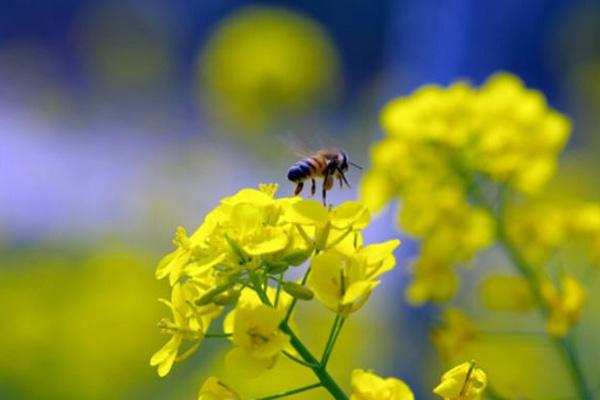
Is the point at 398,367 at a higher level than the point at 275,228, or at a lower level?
lower

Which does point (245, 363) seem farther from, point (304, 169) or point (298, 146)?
point (298, 146)

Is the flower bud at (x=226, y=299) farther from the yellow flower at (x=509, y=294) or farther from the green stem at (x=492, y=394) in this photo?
the yellow flower at (x=509, y=294)

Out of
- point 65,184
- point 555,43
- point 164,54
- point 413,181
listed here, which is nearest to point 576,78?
point 555,43

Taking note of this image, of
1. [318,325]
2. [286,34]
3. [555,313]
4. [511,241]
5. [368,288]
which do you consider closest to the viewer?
[368,288]

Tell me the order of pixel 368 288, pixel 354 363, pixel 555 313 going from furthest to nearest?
pixel 354 363
pixel 555 313
pixel 368 288

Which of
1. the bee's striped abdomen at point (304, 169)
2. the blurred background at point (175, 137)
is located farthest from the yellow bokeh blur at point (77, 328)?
the bee's striped abdomen at point (304, 169)

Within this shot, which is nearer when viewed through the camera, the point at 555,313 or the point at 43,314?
the point at 555,313

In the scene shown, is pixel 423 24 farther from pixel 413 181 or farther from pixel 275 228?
pixel 275 228
